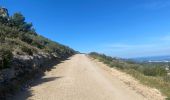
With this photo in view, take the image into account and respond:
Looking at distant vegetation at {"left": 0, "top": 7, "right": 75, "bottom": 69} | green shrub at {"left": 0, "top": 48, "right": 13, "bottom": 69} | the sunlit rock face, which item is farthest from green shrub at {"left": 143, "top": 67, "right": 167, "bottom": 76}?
the sunlit rock face

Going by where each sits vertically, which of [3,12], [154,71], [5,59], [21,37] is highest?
[3,12]

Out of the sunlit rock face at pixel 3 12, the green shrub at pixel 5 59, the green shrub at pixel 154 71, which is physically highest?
the sunlit rock face at pixel 3 12

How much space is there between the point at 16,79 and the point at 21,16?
5756 cm

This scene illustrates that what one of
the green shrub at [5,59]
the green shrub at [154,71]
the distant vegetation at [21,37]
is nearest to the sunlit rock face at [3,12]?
the distant vegetation at [21,37]

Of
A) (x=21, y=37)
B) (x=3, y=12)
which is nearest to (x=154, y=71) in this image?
(x=21, y=37)

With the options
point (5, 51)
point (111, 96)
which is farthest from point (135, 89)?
point (5, 51)

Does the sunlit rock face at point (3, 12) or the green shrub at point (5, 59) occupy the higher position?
the sunlit rock face at point (3, 12)

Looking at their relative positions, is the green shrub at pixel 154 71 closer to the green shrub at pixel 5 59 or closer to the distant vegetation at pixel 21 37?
the distant vegetation at pixel 21 37

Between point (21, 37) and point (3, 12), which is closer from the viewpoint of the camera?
point (21, 37)

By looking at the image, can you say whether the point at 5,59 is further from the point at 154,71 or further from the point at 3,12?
the point at 3,12

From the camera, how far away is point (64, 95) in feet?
50.9

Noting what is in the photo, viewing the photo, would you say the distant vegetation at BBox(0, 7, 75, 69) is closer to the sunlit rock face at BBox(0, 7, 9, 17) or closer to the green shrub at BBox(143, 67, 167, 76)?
the sunlit rock face at BBox(0, 7, 9, 17)

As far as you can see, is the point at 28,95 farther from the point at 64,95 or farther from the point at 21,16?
the point at 21,16

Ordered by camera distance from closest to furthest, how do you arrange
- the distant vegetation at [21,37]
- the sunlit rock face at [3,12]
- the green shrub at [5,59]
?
1. the green shrub at [5,59]
2. the distant vegetation at [21,37]
3. the sunlit rock face at [3,12]
